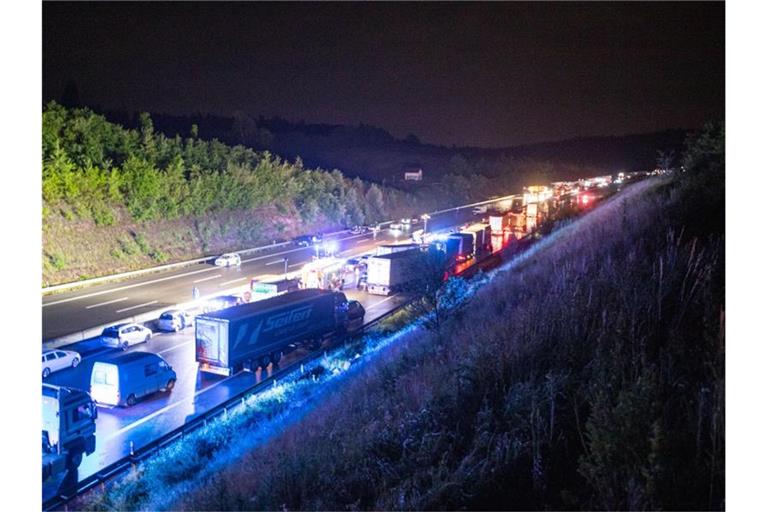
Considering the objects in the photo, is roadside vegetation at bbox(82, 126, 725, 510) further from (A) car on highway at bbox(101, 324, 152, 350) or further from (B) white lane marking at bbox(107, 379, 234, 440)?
(A) car on highway at bbox(101, 324, 152, 350)

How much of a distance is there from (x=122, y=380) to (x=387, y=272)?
10102 mm

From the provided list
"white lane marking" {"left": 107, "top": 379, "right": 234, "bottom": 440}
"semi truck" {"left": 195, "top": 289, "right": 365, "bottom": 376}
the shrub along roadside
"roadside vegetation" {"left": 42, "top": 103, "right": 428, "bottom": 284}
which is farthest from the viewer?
"roadside vegetation" {"left": 42, "top": 103, "right": 428, "bottom": 284}

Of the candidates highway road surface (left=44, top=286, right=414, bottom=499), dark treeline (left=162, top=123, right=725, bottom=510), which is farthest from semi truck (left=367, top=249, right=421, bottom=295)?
dark treeline (left=162, top=123, right=725, bottom=510)

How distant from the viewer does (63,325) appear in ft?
47.3

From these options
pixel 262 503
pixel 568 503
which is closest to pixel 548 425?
pixel 568 503

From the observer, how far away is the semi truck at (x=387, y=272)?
18.9 m

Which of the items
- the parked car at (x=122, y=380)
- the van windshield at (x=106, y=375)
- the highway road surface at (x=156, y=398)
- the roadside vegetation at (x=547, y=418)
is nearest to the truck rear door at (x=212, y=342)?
the highway road surface at (x=156, y=398)

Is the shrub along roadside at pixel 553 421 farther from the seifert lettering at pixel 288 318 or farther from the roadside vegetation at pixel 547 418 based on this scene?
the seifert lettering at pixel 288 318

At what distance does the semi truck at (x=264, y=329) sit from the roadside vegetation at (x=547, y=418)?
4.63m

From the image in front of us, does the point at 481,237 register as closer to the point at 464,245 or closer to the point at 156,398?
the point at 464,245

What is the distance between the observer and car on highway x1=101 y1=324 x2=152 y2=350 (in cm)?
1338

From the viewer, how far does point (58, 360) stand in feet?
38.9

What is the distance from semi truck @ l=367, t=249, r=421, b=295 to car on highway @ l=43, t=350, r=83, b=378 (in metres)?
9.24
